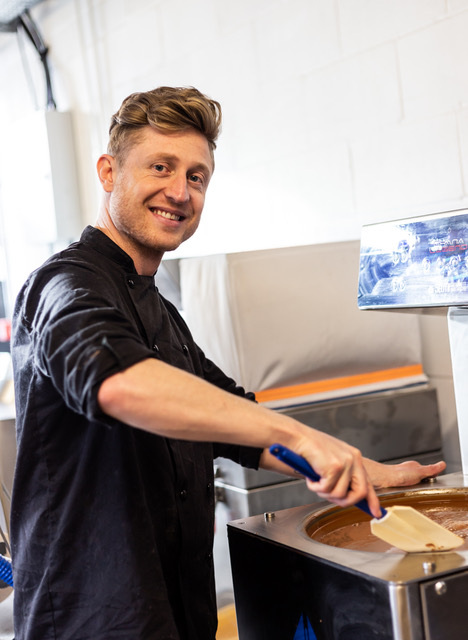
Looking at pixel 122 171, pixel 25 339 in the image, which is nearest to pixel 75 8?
pixel 122 171

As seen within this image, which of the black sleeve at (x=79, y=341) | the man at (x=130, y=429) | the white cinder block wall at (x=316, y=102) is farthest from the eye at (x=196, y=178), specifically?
the white cinder block wall at (x=316, y=102)

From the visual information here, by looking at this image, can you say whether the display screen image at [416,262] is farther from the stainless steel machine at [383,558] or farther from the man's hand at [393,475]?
the man's hand at [393,475]

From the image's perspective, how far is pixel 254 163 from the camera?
2609mm

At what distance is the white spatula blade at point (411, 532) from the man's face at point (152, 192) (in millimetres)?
583

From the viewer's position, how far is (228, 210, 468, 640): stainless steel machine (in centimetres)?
95

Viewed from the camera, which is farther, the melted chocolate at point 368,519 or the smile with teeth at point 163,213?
the smile with teeth at point 163,213

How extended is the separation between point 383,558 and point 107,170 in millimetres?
788

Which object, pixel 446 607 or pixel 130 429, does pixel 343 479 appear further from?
pixel 130 429

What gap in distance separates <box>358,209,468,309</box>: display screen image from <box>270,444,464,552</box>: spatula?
1.19 feet

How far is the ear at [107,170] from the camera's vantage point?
4.58 feet

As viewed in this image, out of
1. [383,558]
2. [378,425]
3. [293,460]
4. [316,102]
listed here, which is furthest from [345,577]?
[316,102]

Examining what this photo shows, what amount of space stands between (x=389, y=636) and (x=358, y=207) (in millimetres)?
1449

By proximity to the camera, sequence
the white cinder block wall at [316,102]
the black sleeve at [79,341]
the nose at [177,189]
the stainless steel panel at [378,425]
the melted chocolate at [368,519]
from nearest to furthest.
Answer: the black sleeve at [79,341], the melted chocolate at [368,519], the nose at [177,189], the stainless steel panel at [378,425], the white cinder block wall at [316,102]

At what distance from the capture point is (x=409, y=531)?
108 cm
